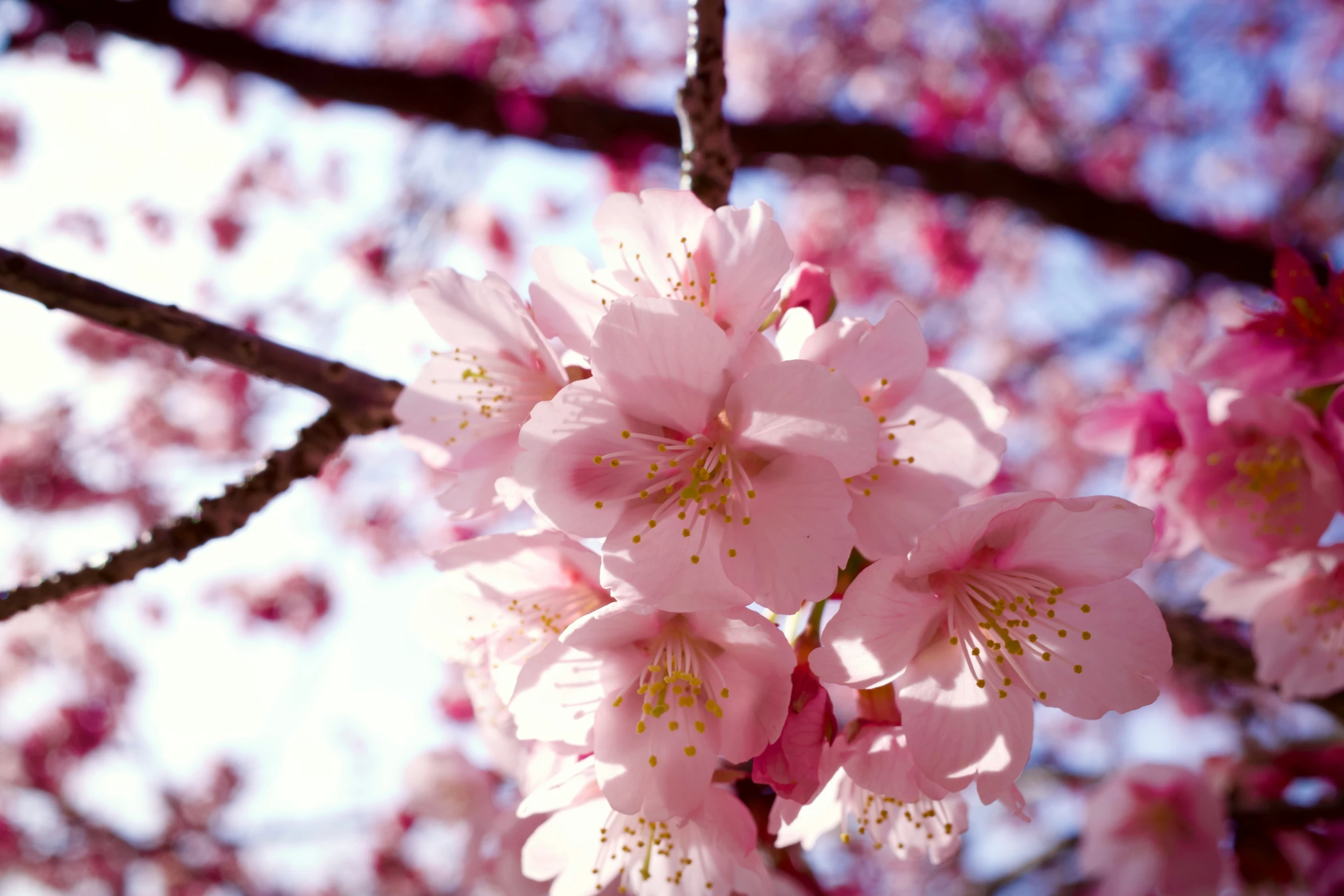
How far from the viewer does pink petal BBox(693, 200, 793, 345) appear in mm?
1021

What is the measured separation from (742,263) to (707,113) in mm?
489

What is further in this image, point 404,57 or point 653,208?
point 404,57

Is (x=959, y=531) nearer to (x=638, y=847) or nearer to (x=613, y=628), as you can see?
(x=613, y=628)

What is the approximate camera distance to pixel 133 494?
229 inches

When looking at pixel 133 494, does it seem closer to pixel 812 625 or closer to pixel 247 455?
pixel 247 455

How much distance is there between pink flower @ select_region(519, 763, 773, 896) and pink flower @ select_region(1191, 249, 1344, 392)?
1.19 metres

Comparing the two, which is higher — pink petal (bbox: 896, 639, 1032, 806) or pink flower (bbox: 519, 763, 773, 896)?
pink petal (bbox: 896, 639, 1032, 806)

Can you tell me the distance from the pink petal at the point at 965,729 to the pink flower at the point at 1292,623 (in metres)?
0.85

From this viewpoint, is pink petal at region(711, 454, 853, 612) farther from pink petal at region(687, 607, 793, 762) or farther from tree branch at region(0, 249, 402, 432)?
tree branch at region(0, 249, 402, 432)

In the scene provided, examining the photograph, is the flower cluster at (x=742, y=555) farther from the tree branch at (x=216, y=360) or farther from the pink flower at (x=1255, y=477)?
the pink flower at (x=1255, y=477)

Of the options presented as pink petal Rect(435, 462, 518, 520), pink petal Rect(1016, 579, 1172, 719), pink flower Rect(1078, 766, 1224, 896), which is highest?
pink petal Rect(435, 462, 518, 520)

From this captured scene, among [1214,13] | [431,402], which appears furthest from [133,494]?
[1214,13]

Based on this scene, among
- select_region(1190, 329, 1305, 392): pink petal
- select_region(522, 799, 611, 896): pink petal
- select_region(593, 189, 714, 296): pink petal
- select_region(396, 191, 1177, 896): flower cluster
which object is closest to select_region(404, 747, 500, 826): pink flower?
select_region(522, 799, 611, 896): pink petal

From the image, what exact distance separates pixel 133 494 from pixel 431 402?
5.80m
